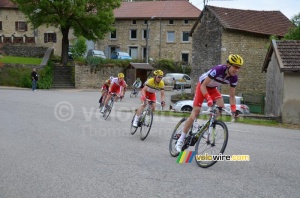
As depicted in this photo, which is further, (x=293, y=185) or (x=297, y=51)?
(x=297, y=51)

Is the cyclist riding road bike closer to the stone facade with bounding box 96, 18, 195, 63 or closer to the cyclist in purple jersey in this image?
the cyclist in purple jersey

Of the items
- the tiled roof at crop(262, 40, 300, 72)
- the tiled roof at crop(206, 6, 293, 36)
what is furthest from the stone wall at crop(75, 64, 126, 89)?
the tiled roof at crop(262, 40, 300, 72)

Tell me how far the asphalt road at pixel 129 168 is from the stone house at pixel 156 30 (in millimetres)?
45753

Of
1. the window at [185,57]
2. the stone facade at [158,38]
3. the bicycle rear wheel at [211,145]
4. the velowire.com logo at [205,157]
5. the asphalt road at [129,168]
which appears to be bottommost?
the asphalt road at [129,168]

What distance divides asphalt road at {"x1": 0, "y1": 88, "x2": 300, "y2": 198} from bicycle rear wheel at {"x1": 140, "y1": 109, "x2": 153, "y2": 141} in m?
0.18

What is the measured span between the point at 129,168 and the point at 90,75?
36.0 meters

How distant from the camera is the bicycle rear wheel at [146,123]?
32.8 ft

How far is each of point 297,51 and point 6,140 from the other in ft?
50.4

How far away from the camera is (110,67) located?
4291cm

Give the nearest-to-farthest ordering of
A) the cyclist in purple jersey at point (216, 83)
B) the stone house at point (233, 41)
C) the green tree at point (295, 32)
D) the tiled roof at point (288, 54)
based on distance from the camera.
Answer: the cyclist in purple jersey at point (216, 83), the tiled roof at point (288, 54), the green tree at point (295, 32), the stone house at point (233, 41)

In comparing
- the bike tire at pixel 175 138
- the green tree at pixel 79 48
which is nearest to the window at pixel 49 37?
the green tree at pixel 79 48

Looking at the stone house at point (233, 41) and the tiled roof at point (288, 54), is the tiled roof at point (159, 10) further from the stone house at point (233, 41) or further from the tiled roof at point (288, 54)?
the tiled roof at point (288, 54)

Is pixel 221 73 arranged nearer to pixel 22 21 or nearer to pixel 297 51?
pixel 297 51

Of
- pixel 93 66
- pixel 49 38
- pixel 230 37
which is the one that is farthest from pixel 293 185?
pixel 49 38
